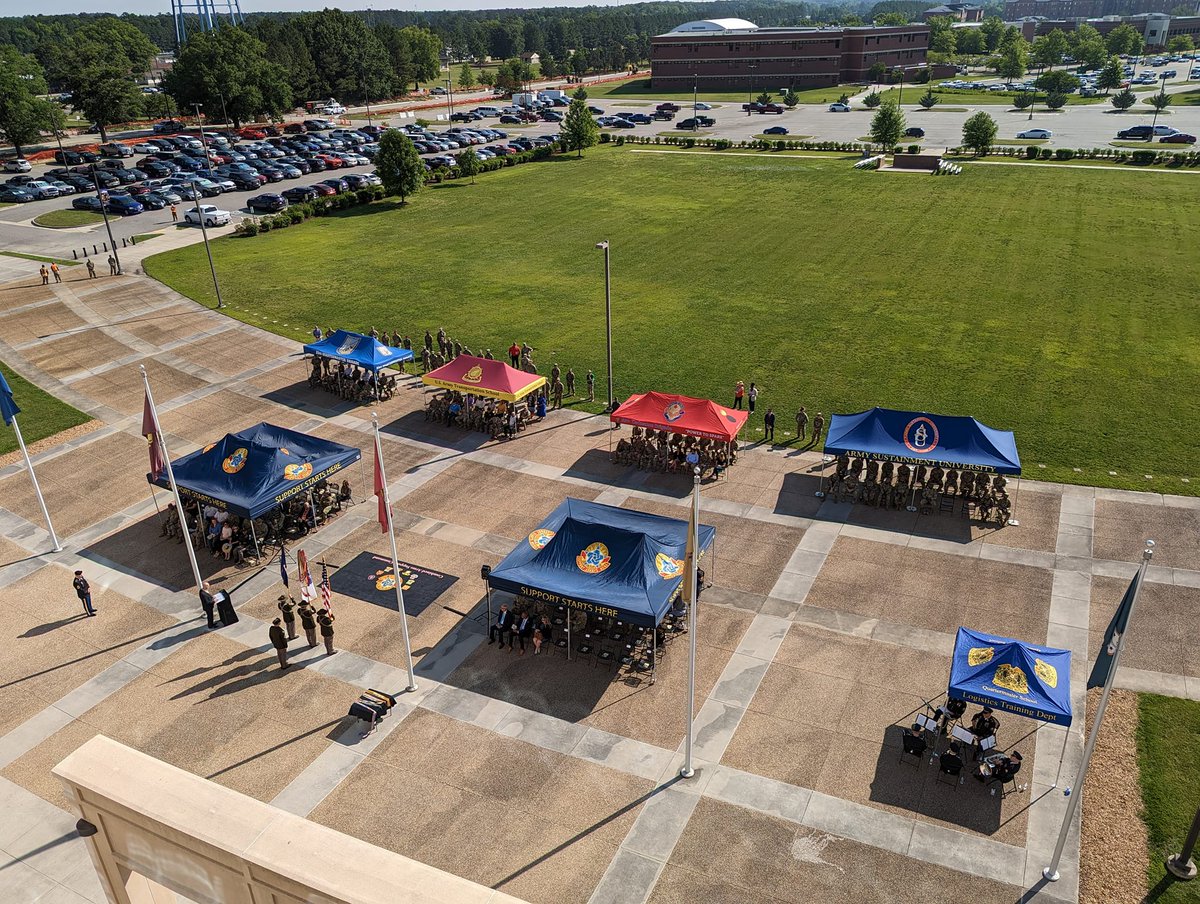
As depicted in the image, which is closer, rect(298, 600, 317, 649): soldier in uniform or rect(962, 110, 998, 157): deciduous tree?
rect(298, 600, 317, 649): soldier in uniform

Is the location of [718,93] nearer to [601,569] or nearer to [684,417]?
[684,417]

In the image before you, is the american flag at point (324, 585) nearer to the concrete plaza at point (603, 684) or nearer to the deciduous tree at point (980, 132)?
the concrete plaza at point (603, 684)

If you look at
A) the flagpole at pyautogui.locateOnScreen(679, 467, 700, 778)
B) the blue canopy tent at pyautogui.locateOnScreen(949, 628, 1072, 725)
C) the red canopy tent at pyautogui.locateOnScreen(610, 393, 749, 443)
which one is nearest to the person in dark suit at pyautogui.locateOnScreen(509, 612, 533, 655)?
the flagpole at pyautogui.locateOnScreen(679, 467, 700, 778)

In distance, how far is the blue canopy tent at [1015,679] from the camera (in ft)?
54.5

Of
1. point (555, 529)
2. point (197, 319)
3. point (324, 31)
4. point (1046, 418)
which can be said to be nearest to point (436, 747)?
point (555, 529)

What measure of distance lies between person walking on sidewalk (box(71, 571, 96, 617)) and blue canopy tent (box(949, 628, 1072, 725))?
21208 mm

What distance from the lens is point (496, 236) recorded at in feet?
197

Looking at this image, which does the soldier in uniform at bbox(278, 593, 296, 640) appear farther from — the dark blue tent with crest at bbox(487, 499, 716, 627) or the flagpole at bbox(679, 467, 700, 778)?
the flagpole at bbox(679, 467, 700, 778)

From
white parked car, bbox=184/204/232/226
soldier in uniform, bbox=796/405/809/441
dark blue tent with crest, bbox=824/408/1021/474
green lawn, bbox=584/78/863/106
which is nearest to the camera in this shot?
dark blue tent with crest, bbox=824/408/1021/474

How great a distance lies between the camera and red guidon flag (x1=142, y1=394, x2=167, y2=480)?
2278 cm

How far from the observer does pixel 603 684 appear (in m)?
19.8

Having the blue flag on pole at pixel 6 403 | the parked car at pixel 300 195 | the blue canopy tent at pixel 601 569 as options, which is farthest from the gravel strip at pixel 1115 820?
the parked car at pixel 300 195

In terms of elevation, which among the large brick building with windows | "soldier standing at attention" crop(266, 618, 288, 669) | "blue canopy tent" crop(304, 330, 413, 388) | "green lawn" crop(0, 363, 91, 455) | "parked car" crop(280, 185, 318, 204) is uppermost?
the large brick building with windows

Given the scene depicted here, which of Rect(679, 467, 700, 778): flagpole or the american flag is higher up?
Rect(679, 467, 700, 778): flagpole
